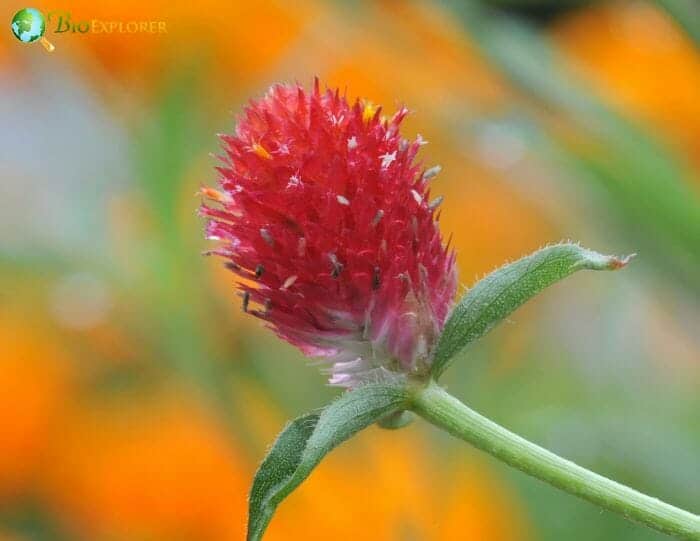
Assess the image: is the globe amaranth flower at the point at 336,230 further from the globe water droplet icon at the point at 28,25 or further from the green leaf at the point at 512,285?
the globe water droplet icon at the point at 28,25

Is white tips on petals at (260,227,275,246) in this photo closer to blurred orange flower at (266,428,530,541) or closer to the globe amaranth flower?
the globe amaranth flower

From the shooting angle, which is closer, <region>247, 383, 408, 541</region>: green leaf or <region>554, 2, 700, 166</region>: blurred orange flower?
<region>247, 383, 408, 541</region>: green leaf

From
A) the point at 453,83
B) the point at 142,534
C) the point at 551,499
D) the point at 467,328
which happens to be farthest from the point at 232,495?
the point at 467,328

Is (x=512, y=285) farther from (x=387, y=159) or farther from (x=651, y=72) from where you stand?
(x=651, y=72)

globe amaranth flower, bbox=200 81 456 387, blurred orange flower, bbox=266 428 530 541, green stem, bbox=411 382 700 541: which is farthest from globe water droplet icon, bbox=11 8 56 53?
green stem, bbox=411 382 700 541

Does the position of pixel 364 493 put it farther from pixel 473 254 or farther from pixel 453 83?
pixel 453 83

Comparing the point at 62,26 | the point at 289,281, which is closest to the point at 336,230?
the point at 289,281

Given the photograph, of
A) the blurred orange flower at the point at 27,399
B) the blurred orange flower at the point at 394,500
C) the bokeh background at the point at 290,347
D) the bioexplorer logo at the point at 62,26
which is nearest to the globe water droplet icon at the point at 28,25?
the bioexplorer logo at the point at 62,26
